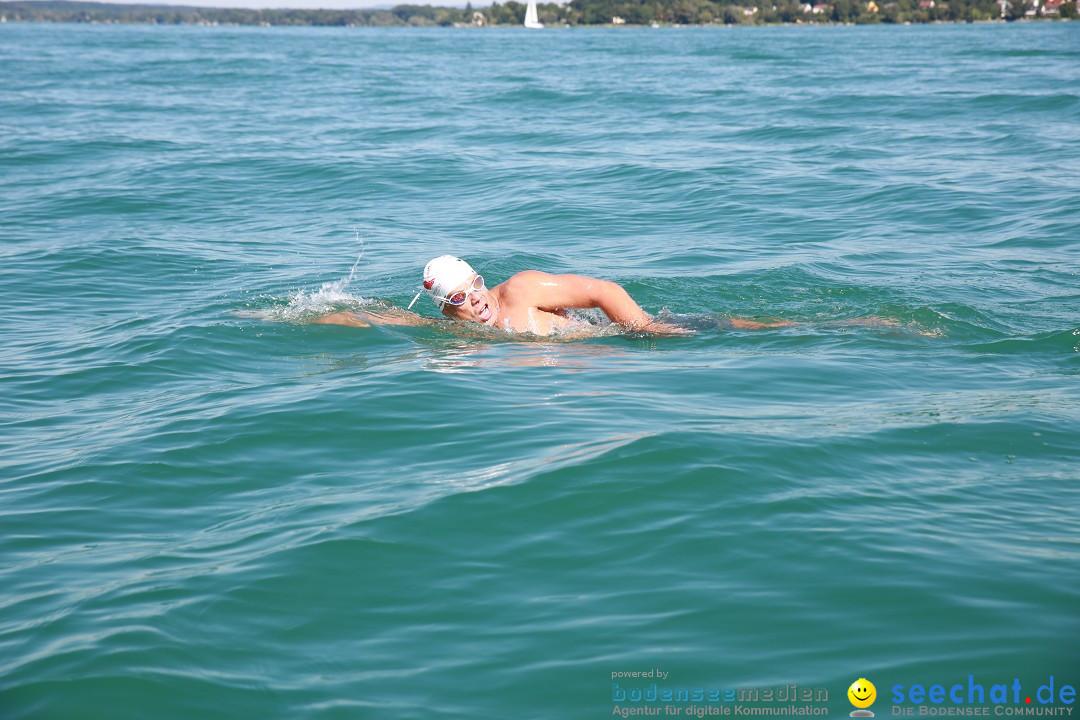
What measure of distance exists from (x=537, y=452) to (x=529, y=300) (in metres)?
Answer: 2.55

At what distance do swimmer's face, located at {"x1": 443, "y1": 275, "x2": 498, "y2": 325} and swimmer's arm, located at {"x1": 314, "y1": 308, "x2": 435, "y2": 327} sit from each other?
474 millimetres

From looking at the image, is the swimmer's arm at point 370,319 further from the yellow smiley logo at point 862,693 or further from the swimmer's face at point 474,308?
the yellow smiley logo at point 862,693

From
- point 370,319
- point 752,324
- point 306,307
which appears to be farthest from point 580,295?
point 306,307

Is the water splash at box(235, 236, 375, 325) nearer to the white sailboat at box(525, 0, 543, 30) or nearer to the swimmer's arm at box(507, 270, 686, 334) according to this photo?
the swimmer's arm at box(507, 270, 686, 334)

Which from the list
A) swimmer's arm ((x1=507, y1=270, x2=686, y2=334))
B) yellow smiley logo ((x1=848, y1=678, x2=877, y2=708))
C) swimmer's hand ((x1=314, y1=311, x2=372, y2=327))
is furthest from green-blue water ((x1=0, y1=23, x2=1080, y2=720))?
swimmer's arm ((x1=507, y1=270, x2=686, y2=334))

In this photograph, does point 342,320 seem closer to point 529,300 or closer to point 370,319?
point 370,319

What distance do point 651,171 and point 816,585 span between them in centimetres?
1292

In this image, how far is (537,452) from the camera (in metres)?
5.67

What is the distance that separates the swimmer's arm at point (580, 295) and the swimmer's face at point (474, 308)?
0.22 metres

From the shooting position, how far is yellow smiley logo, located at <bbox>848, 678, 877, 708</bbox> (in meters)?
3.49

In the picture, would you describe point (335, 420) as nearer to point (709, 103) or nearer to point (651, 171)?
point (651, 171)

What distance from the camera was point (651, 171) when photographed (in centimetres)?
1645

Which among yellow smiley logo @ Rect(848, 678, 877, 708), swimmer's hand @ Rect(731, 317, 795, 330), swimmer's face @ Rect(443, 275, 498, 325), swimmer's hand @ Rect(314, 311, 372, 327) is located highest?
swimmer's face @ Rect(443, 275, 498, 325)

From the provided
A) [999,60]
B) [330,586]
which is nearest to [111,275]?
[330,586]
